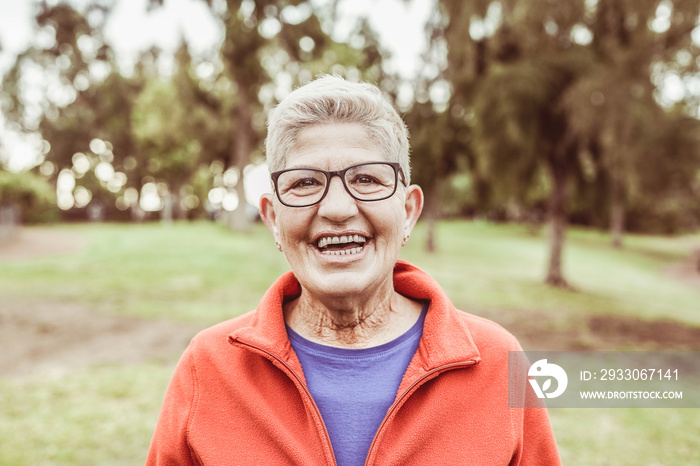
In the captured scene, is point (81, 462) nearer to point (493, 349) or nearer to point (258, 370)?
point (258, 370)

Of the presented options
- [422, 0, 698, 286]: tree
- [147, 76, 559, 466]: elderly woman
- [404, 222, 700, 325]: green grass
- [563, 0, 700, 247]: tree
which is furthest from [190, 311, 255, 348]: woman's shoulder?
[404, 222, 700, 325]: green grass

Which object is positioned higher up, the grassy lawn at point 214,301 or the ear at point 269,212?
the ear at point 269,212

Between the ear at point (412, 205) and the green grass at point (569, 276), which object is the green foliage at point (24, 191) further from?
the ear at point (412, 205)

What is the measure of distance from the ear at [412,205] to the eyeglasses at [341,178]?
195mm

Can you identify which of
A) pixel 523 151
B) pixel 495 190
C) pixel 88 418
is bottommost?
pixel 88 418

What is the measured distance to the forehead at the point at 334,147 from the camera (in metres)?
1.58

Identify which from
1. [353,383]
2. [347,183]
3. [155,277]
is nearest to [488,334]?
[353,383]

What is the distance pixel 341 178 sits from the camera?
1.57 meters

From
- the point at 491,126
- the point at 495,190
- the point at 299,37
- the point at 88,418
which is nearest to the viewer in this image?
the point at 88,418

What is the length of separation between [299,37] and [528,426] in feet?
15.2

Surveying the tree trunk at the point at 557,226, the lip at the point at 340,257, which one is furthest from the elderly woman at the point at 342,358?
the tree trunk at the point at 557,226

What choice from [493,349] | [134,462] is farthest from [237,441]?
[134,462]

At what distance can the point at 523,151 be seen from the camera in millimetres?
10273

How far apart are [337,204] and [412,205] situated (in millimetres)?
405
